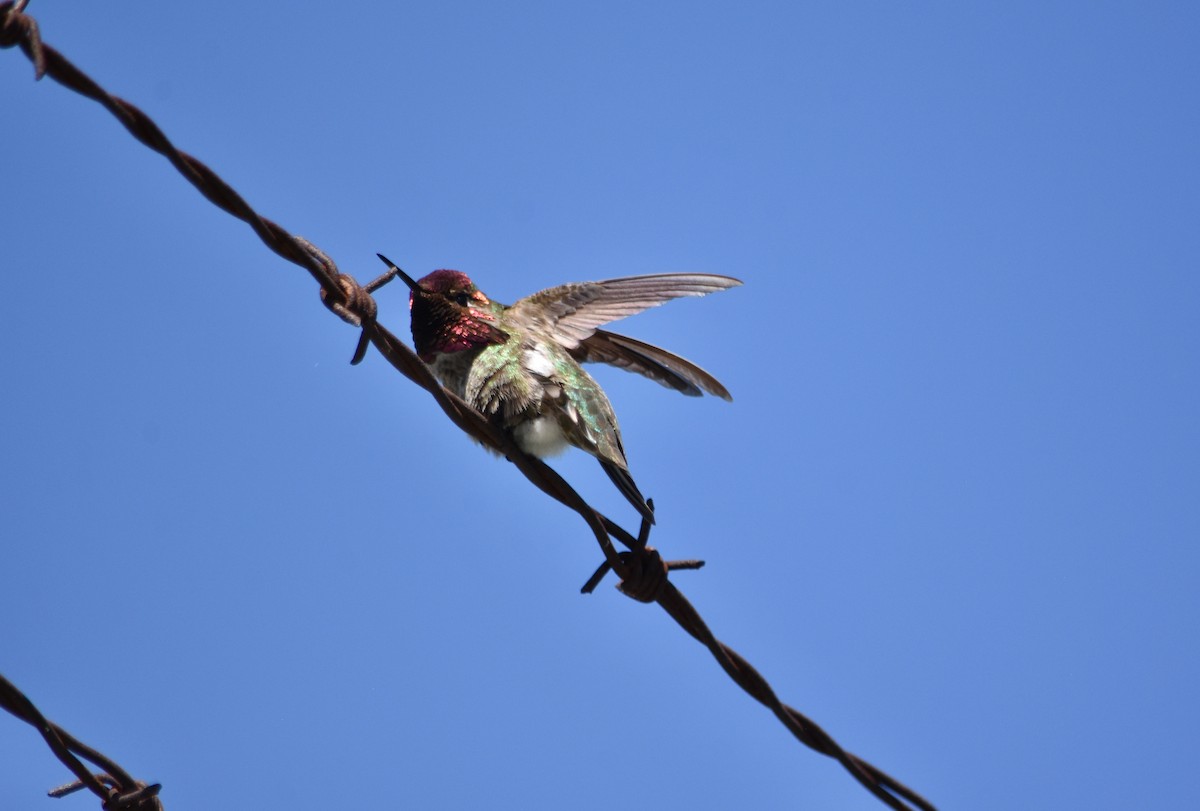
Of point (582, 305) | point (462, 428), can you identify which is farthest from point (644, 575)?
point (582, 305)

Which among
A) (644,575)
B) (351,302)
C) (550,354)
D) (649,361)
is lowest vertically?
(644,575)

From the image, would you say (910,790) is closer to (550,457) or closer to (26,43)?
(550,457)

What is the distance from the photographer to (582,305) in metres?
5.43

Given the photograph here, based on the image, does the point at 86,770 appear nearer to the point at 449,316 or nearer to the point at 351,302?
the point at 351,302

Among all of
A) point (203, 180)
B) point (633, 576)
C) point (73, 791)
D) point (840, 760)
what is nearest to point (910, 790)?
point (840, 760)

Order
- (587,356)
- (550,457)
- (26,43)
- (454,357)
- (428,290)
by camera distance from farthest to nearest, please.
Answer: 1. (587,356)
2. (428,290)
3. (454,357)
4. (550,457)
5. (26,43)

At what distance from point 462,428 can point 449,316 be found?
4.34 feet

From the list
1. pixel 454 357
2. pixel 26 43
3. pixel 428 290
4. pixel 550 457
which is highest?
pixel 428 290

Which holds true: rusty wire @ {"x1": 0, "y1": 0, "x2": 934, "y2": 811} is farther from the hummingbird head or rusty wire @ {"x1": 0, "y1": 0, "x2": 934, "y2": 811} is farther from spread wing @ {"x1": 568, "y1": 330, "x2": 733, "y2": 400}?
spread wing @ {"x1": 568, "y1": 330, "x2": 733, "y2": 400}

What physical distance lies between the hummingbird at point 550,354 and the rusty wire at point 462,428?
1.19 feet

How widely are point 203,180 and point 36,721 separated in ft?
4.77

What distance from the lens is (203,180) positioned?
2.92 meters

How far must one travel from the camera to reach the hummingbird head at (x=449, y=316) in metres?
5.05

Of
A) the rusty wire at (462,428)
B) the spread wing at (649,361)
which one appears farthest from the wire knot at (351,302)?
the spread wing at (649,361)
